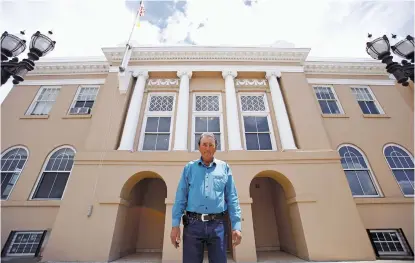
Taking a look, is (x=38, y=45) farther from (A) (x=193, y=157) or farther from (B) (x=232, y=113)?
(B) (x=232, y=113)

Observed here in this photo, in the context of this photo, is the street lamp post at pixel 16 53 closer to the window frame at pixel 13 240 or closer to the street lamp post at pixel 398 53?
the window frame at pixel 13 240

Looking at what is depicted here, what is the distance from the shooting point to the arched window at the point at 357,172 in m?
7.99

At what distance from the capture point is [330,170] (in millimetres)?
7012

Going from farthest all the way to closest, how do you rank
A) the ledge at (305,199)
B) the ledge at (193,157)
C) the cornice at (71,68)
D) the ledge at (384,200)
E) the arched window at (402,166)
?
the cornice at (71,68) < the arched window at (402,166) < the ledge at (384,200) < the ledge at (193,157) < the ledge at (305,199)

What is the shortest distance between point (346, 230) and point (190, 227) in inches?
225

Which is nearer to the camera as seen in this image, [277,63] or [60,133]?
[60,133]

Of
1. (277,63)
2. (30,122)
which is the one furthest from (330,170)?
(30,122)

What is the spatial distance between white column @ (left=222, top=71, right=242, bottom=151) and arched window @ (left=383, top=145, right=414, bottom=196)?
6.51m

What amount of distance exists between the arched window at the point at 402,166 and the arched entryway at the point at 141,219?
945 cm

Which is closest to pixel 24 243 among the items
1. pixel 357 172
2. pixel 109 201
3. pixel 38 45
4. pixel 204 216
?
pixel 109 201

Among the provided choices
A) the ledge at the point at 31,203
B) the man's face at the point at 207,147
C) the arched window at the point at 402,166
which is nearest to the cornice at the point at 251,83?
the arched window at the point at 402,166

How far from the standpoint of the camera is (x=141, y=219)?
27.0ft

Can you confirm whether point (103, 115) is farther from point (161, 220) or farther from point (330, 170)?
point (330, 170)

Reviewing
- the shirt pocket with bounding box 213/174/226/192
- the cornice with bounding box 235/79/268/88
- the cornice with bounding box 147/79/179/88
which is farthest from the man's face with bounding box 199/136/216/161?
the cornice with bounding box 235/79/268/88
